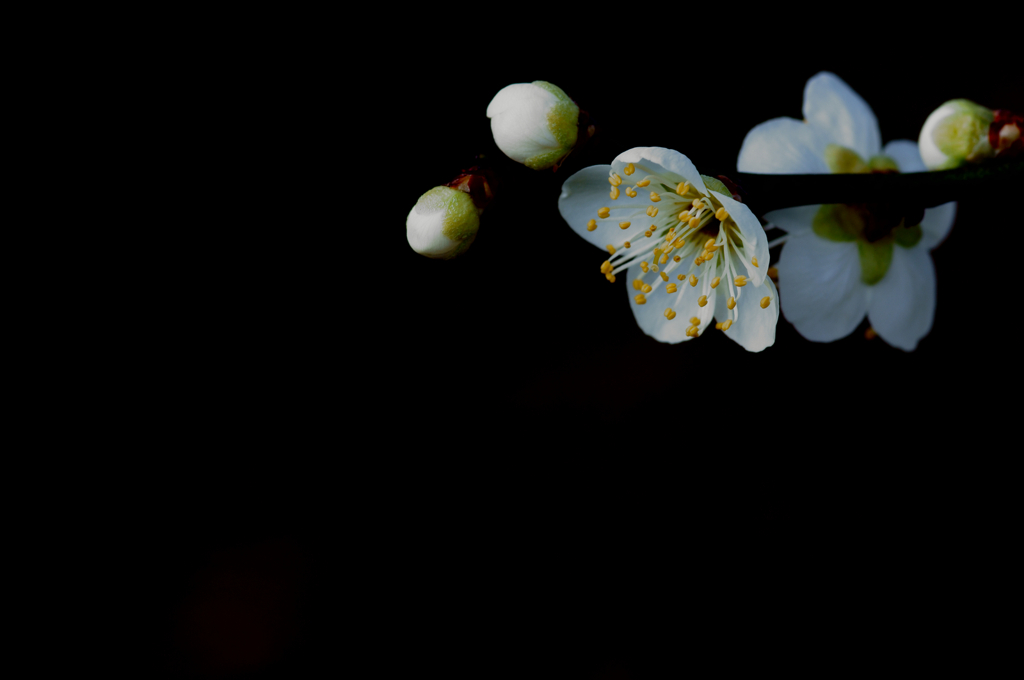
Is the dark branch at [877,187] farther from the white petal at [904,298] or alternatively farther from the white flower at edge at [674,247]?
the white petal at [904,298]

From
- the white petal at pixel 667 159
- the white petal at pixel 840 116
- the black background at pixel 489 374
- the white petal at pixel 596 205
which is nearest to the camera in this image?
the white petal at pixel 667 159

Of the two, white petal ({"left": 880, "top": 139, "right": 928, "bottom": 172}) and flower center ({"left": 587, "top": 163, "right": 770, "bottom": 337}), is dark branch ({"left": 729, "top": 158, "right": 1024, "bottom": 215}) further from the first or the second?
white petal ({"left": 880, "top": 139, "right": 928, "bottom": 172})

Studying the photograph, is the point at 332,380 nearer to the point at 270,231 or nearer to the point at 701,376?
the point at 270,231

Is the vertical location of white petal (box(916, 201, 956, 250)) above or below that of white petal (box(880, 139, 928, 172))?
below

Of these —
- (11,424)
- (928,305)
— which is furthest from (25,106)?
(928,305)

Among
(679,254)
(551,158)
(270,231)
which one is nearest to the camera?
(551,158)

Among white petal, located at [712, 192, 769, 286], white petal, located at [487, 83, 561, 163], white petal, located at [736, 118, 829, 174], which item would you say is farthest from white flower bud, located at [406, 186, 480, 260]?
white petal, located at [736, 118, 829, 174]

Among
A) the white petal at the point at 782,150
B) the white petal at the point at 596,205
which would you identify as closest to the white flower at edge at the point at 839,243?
the white petal at the point at 782,150
